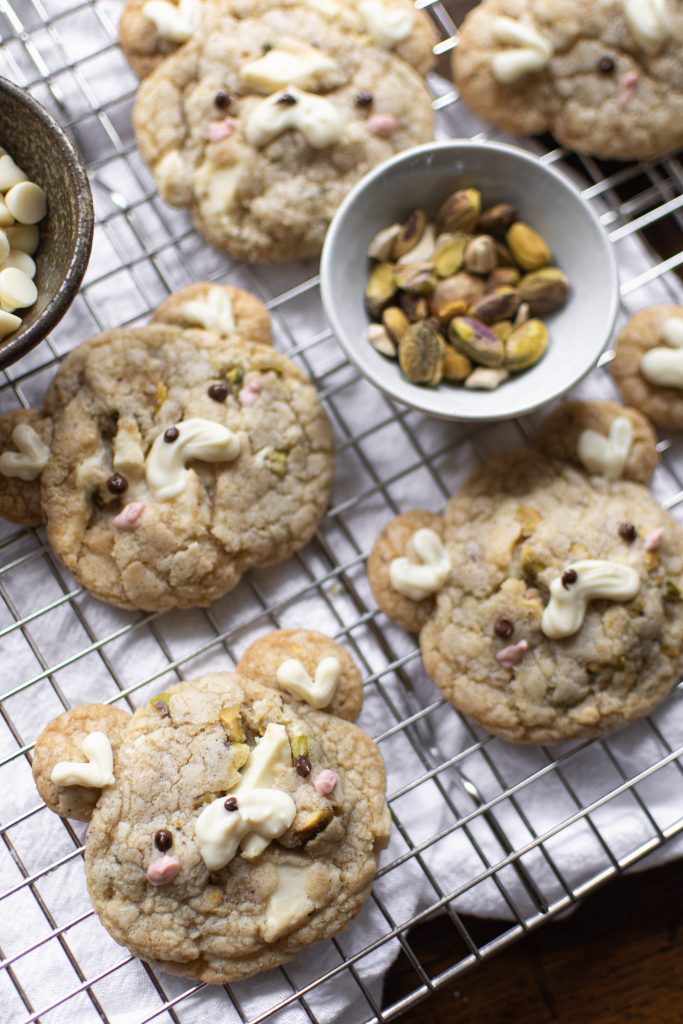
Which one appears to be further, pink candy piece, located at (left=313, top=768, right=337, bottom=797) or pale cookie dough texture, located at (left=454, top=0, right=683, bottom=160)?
pale cookie dough texture, located at (left=454, top=0, right=683, bottom=160)

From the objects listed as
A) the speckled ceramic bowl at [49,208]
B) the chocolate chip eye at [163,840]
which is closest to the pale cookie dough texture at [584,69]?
the speckled ceramic bowl at [49,208]

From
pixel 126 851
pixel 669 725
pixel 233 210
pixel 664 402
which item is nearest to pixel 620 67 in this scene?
pixel 664 402

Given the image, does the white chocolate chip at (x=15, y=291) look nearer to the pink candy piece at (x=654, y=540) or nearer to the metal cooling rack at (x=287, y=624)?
the metal cooling rack at (x=287, y=624)

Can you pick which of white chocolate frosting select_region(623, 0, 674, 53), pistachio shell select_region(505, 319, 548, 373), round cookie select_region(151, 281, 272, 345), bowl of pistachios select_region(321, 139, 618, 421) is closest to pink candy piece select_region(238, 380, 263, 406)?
round cookie select_region(151, 281, 272, 345)

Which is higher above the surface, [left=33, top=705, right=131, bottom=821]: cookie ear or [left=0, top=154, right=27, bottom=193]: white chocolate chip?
[left=0, top=154, right=27, bottom=193]: white chocolate chip

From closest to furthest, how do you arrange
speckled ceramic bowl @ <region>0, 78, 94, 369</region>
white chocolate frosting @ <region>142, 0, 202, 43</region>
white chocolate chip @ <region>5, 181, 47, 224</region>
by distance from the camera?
1. speckled ceramic bowl @ <region>0, 78, 94, 369</region>
2. white chocolate chip @ <region>5, 181, 47, 224</region>
3. white chocolate frosting @ <region>142, 0, 202, 43</region>

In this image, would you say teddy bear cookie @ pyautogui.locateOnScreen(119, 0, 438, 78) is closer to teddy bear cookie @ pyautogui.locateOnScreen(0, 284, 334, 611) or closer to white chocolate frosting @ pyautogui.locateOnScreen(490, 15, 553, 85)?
white chocolate frosting @ pyautogui.locateOnScreen(490, 15, 553, 85)

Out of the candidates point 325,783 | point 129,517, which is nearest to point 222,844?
point 325,783
